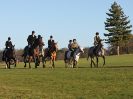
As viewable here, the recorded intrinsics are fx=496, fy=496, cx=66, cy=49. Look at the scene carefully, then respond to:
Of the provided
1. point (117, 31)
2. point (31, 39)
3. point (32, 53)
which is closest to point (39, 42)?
point (31, 39)

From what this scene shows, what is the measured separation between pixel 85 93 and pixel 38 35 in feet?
75.2

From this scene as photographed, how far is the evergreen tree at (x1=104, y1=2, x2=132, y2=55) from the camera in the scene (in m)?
116

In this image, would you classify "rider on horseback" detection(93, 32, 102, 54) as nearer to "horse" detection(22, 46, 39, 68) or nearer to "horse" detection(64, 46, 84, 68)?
"horse" detection(64, 46, 84, 68)

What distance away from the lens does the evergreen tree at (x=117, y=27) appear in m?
116

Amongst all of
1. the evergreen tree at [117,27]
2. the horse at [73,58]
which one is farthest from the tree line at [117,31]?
the horse at [73,58]

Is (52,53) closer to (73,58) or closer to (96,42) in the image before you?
(73,58)

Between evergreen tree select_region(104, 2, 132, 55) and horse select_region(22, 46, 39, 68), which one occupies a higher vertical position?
evergreen tree select_region(104, 2, 132, 55)

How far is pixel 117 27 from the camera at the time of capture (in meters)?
120

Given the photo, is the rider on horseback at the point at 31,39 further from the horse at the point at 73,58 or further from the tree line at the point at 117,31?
the tree line at the point at 117,31

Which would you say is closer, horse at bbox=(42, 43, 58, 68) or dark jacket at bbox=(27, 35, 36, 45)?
dark jacket at bbox=(27, 35, 36, 45)

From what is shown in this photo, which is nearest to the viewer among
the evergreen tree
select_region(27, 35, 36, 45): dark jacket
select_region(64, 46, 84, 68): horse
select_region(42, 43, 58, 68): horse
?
select_region(27, 35, 36, 45): dark jacket

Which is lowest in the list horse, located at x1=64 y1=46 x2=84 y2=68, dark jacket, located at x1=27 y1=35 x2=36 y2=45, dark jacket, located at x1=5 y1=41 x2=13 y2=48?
horse, located at x1=64 y1=46 x2=84 y2=68

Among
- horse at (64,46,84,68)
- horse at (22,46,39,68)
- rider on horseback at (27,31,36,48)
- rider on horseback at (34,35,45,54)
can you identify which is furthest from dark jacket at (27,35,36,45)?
horse at (64,46,84,68)

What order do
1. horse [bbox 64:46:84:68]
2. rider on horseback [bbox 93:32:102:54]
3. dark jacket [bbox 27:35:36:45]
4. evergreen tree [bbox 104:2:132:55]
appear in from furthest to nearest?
evergreen tree [bbox 104:2:132:55], horse [bbox 64:46:84:68], rider on horseback [bbox 93:32:102:54], dark jacket [bbox 27:35:36:45]
